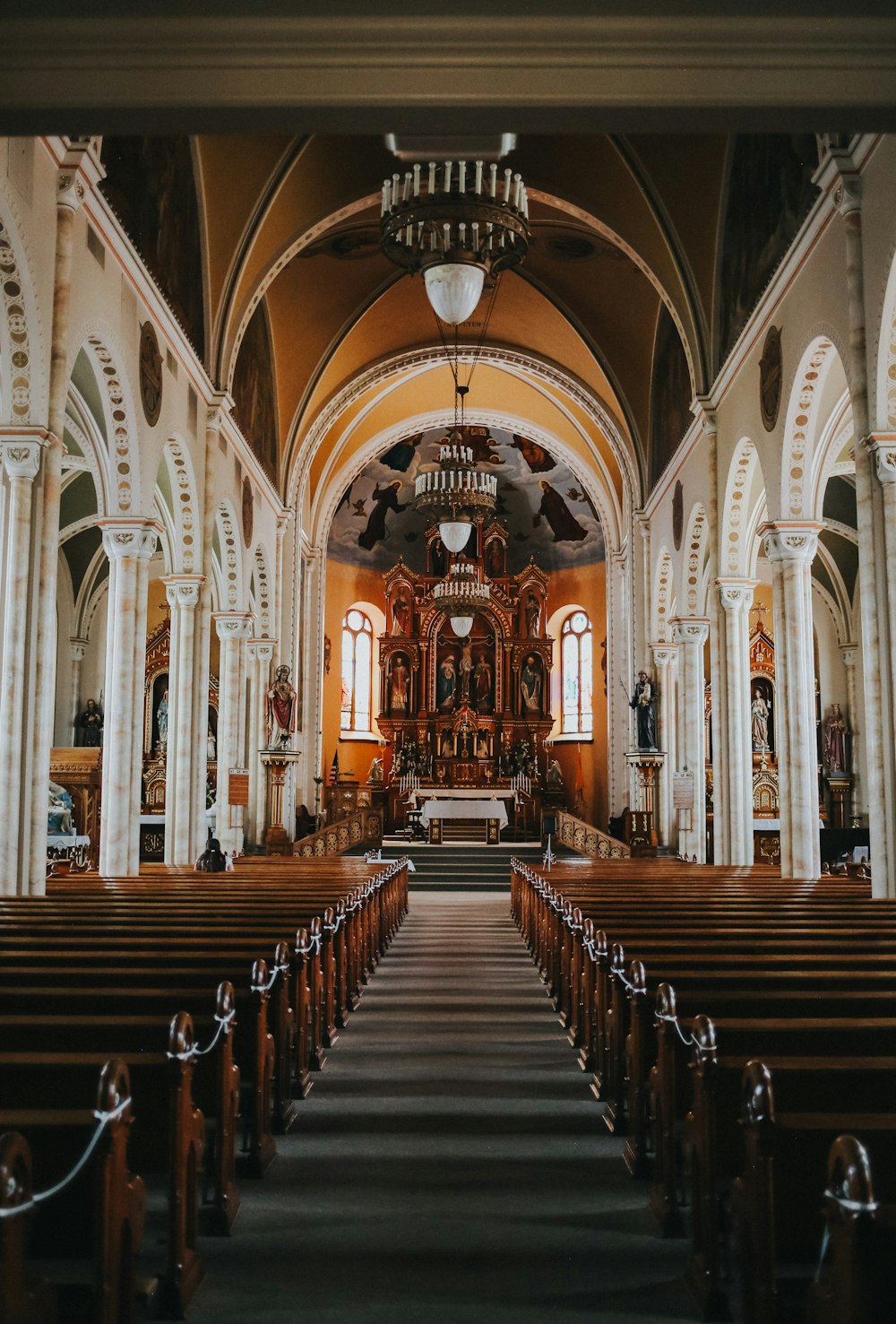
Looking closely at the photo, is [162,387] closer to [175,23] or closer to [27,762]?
[27,762]

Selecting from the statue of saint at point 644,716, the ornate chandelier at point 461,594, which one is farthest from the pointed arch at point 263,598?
the statue of saint at point 644,716

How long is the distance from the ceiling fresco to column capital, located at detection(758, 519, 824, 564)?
17.0 metres

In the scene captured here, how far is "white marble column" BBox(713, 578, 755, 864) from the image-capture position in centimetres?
1563

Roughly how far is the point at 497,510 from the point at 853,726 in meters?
10.3

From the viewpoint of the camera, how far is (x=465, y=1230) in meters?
4.08

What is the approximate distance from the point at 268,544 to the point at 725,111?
17.4 meters

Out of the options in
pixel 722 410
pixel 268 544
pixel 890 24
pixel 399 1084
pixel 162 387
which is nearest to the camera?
pixel 890 24

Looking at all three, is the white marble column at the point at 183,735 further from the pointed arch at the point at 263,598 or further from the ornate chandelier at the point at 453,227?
the ornate chandelier at the point at 453,227

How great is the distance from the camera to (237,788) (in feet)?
61.4

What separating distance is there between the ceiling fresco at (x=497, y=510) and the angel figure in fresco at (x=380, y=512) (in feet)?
0.08

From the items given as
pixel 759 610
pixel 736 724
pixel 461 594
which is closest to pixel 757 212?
pixel 736 724

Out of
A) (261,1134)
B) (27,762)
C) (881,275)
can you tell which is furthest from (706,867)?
(261,1134)

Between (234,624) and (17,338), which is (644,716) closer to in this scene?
(234,624)

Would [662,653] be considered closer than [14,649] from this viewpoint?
No
